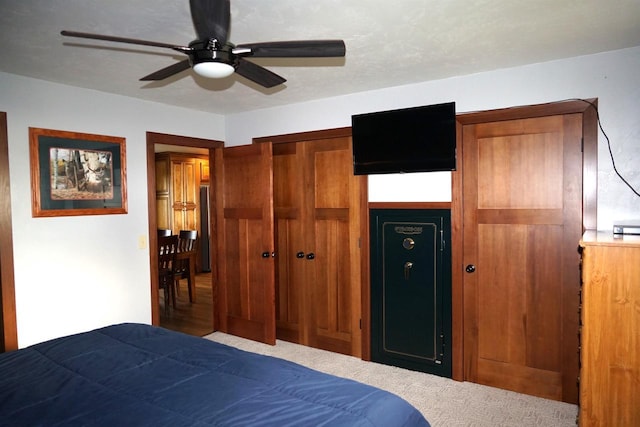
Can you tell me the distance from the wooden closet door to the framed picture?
1756mm

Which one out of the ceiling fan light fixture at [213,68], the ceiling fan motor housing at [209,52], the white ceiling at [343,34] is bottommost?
the ceiling fan light fixture at [213,68]

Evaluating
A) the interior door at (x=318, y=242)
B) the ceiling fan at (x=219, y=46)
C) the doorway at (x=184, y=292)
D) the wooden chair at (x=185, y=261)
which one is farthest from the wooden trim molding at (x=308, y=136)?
the wooden chair at (x=185, y=261)

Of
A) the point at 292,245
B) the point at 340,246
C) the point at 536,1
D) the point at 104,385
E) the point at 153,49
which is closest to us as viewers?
the point at 104,385

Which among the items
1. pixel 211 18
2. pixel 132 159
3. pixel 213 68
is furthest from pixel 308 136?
pixel 211 18

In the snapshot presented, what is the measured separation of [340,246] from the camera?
3941 millimetres

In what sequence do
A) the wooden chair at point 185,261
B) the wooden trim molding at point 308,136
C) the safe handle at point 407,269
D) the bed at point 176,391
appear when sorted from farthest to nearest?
the wooden chair at point 185,261 → the wooden trim molding at point 308,136 → the safe handle at point 407,269 → the bed at point 176,391

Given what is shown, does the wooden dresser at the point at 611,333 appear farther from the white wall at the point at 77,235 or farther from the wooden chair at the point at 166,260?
the wooden chair at the point at 166,260

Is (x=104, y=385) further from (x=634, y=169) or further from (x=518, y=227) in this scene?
(x=634, y=169)

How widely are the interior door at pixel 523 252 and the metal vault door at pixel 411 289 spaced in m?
0.18

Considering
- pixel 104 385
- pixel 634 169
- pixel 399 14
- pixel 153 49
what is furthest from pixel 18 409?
pixel 634 169

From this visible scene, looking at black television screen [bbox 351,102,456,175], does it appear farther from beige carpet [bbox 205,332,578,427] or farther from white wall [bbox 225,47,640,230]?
beige carpet [bbox 205,332,578,427]

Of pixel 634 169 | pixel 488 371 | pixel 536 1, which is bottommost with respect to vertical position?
pixel 488 371

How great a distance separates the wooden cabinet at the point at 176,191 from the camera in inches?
299

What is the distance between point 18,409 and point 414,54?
2.77 meters
